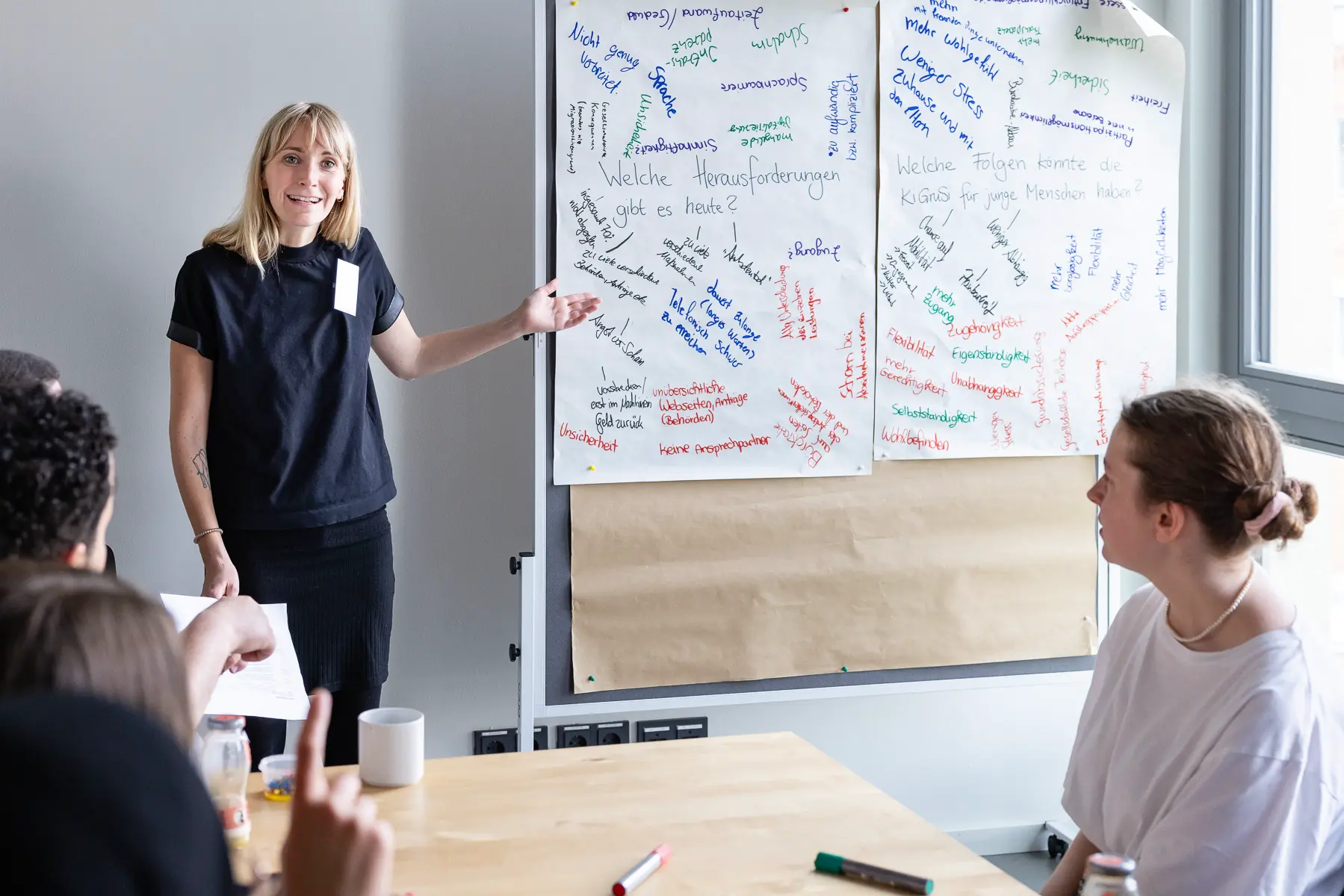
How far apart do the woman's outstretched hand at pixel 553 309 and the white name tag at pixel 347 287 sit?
13.7 inches

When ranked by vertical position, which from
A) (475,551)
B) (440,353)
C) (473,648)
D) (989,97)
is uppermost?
(989,97)

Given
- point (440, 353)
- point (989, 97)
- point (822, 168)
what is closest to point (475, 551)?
point (440, 353)

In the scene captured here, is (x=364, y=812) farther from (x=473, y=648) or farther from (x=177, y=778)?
(x=473, y=648)

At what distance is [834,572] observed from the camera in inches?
117

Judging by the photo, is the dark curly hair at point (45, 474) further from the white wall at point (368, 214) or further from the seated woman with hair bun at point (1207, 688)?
the white wall at point (368, 214)

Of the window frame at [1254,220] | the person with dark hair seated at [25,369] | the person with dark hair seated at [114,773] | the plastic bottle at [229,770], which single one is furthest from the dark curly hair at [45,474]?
the window frame at [1254,220]

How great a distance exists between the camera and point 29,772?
53 centimetres

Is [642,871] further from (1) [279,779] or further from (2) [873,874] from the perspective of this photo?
(1) [279,779]

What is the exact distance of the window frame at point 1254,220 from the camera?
3199mm

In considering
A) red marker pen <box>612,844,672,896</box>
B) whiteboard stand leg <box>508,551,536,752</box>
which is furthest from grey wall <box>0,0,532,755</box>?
red marker pen <box>612,844,672,896</box>

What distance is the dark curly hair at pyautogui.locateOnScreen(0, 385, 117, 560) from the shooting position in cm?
109

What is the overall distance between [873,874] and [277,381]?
164 cm

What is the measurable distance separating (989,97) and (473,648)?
1.85 meters

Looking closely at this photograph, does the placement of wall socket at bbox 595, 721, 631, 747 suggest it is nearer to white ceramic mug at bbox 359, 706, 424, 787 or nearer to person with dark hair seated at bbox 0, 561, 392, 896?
white ceramic mug at bbox 359, 706, 424, 787
